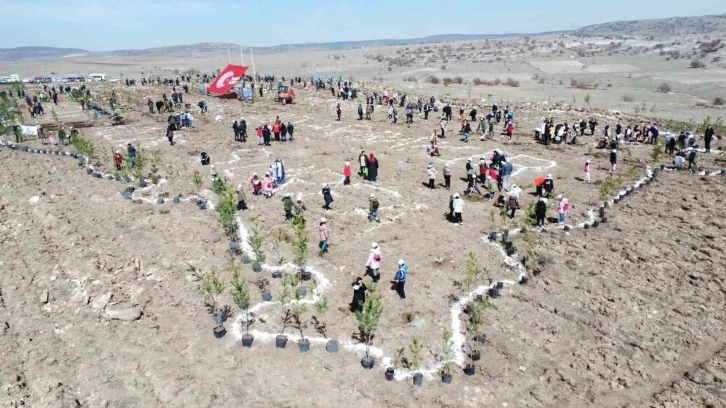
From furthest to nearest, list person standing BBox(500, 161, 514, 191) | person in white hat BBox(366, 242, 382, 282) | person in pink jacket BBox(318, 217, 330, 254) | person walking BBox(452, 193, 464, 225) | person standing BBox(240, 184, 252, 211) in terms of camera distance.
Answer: person standing BBox(500, 161, 514, 191), person standing BBox(240, 184, 252, 211), person walking BBox(452, 193, 464, 225), person in pink jacket BBox(318, 217, 330, 254), person in white hat BBox(366, 242, 382, 282)

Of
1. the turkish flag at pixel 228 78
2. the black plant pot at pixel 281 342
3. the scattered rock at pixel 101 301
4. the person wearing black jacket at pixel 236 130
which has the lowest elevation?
the black plant pot at pixel 281 342

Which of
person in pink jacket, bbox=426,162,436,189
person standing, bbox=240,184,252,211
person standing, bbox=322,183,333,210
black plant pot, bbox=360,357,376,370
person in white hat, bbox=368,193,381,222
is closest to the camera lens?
black plant pot, bbox=360,357,376,370

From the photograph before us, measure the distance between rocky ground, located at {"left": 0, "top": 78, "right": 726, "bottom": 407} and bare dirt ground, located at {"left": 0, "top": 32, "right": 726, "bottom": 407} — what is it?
2.1 inches

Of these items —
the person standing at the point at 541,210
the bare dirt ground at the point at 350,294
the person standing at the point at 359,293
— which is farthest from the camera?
the person standing at the point at 541,210

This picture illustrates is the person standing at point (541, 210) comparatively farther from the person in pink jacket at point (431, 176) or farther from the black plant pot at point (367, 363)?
the black plant pot at point (367, 363)

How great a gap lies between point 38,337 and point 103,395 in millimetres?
3422

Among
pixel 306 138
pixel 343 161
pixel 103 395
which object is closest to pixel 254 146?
pixel 306 138

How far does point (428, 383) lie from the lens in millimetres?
10766

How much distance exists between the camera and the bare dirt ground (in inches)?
419

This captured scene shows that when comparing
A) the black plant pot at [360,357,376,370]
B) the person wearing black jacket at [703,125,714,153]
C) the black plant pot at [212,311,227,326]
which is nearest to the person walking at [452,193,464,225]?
the black plant pot at [360,357,376,370]

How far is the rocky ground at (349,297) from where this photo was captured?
35.0 ft

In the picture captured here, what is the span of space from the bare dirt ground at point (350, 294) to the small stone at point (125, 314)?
5 cm

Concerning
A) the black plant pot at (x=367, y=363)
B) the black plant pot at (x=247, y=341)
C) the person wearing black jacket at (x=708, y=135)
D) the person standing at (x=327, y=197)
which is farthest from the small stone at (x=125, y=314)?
the person wearing black jacket at (x=708, y=135)

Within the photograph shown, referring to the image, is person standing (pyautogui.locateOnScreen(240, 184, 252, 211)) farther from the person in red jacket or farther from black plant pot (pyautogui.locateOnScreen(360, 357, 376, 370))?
black plant pot (pyautogui.locateOnScreen(360, 357, 376, 370))
